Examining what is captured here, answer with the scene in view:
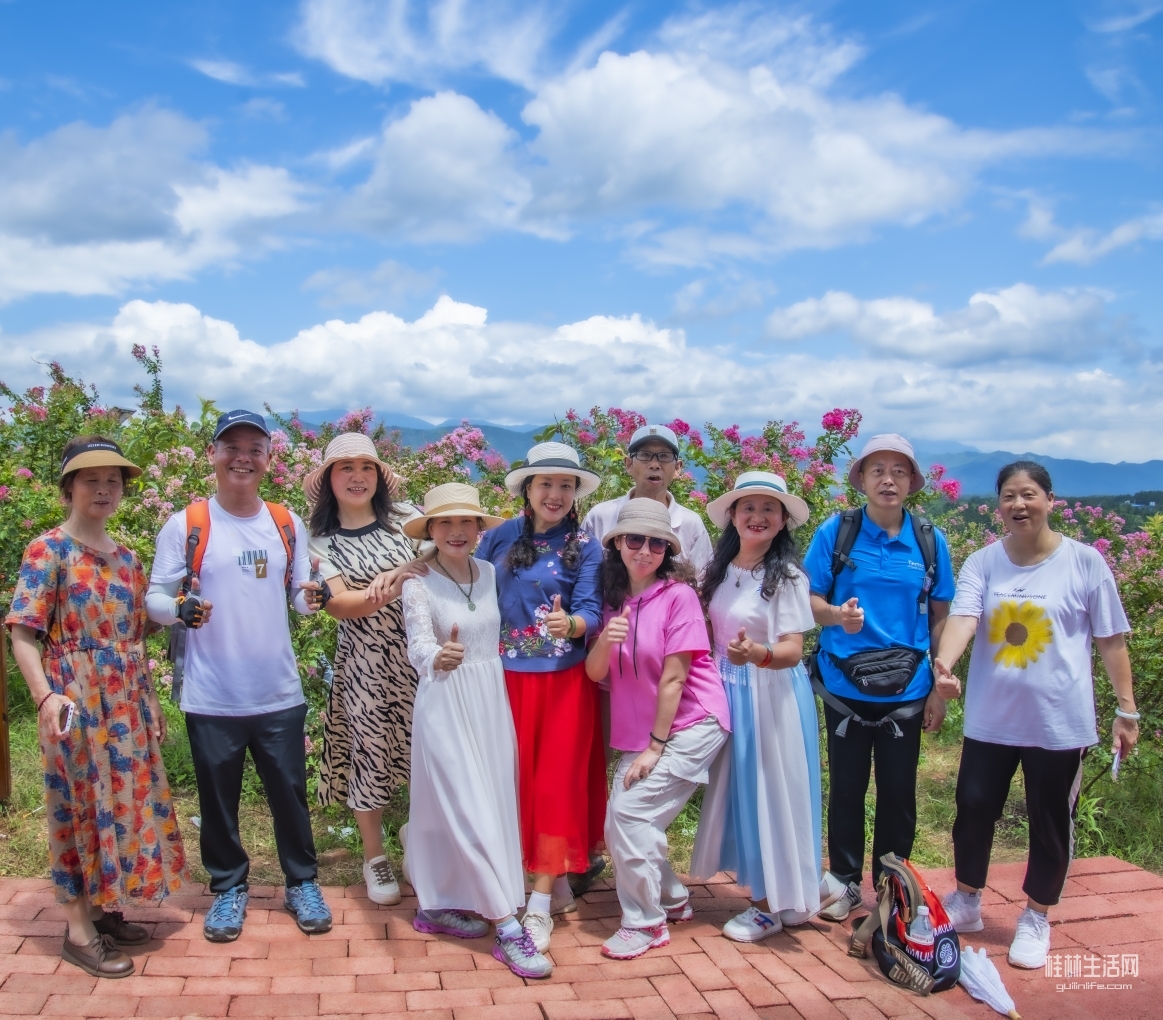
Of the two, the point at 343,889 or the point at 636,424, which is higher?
the point at 636,424

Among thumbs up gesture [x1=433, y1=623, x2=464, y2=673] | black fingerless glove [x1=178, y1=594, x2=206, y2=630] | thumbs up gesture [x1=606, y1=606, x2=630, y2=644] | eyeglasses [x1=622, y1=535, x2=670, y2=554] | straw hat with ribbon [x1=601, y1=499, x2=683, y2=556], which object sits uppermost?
straw hat with ribbon [x1=601, y1=499, x2=683, y2=556]

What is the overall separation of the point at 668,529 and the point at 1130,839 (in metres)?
3.43

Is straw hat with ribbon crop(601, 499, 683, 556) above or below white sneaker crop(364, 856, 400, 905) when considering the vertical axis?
above

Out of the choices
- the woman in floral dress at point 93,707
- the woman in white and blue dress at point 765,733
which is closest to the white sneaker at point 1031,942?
the woman in white and blue dress at point 765,733

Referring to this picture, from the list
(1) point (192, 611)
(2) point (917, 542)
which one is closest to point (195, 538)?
(1) point (192, 611)

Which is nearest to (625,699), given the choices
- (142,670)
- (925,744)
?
(142,670)

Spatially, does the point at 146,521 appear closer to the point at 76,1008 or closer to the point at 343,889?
the point at 343,889

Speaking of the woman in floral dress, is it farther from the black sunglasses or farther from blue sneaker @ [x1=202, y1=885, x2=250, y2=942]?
the black sunglasses

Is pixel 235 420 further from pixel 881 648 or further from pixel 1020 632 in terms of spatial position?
pixel 1020 632

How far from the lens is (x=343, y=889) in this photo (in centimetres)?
418

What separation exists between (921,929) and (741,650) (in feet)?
4.15

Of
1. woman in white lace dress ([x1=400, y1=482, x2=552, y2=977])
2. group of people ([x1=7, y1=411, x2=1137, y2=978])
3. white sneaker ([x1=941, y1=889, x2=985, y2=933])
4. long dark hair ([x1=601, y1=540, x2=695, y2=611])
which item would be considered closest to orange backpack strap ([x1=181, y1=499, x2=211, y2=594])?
group of people ([x1=7, y1=411, x2=1137, y2=978])

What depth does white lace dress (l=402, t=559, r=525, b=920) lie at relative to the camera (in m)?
3.54

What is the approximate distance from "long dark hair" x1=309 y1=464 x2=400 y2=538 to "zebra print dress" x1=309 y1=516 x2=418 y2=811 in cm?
4
